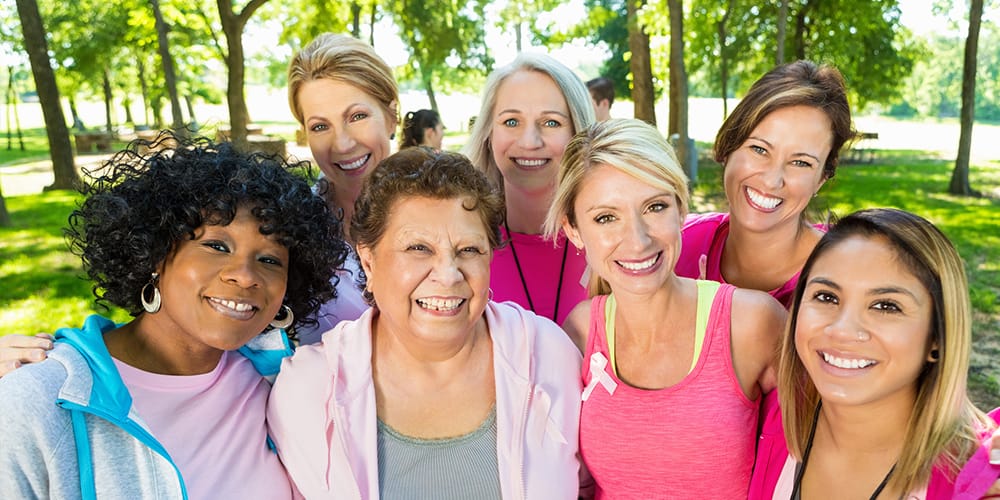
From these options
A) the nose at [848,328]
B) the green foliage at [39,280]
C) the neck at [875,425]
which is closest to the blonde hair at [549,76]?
the nose at [848,328]

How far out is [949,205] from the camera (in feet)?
46.5

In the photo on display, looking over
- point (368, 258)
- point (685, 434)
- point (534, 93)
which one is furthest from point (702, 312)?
point (534, 93)

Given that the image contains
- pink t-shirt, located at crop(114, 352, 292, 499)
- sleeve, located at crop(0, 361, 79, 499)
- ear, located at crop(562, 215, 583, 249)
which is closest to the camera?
sleeve, located at crop(0, 361, 79, 499)

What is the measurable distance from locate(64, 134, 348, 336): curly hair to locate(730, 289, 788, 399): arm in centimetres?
168

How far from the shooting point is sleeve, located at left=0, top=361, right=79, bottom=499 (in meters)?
1.98

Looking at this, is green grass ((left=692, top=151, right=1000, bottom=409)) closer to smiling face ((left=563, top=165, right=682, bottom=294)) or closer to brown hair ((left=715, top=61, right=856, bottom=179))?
brown hair ((left=715, top=61, right=856, bottom=179))

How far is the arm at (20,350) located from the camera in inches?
84.9

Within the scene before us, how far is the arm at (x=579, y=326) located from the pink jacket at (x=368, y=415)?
20cm

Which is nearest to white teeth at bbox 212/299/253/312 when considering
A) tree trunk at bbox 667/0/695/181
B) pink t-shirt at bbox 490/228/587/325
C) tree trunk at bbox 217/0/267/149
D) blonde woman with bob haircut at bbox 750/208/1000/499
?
pink t-shirt at bbox 490/228/587/325

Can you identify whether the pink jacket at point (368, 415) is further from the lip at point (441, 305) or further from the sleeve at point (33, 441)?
the sleeve at point (33, 441)

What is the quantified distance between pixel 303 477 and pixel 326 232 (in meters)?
1.00

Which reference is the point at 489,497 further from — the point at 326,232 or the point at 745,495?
the point at 326,232

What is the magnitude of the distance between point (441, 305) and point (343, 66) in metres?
1.75

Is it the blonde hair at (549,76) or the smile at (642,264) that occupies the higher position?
the blonde hair at (549,76)
